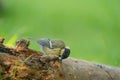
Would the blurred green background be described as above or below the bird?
below

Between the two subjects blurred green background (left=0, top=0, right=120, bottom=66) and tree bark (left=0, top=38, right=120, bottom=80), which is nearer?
tree bark (left=0, top=38, right=120, bottom=80)

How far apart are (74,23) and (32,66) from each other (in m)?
1.99

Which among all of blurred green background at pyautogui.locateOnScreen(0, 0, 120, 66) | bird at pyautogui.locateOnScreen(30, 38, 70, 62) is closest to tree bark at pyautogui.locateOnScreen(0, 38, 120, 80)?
bird at pyautogui.locateOnScreen(30, 38, 70, 62)

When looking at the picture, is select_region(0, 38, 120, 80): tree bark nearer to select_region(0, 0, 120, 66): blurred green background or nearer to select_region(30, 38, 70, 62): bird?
select_region(30, 38, 70, 62): bird

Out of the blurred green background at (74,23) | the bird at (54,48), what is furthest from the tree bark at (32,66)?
the blurred green background at (74,23)

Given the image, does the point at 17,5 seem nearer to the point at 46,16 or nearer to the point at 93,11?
the point at 46,16

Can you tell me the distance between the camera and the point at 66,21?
304cm

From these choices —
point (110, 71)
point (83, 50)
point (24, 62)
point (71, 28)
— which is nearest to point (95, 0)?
point (71, 28)

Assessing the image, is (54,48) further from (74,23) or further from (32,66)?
(74,23)

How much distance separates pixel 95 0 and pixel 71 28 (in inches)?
13.5

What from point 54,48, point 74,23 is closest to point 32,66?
point 54,48

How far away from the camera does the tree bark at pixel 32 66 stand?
101cm

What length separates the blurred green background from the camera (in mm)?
2674

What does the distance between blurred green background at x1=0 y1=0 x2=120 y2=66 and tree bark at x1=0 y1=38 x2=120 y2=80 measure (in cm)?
132
